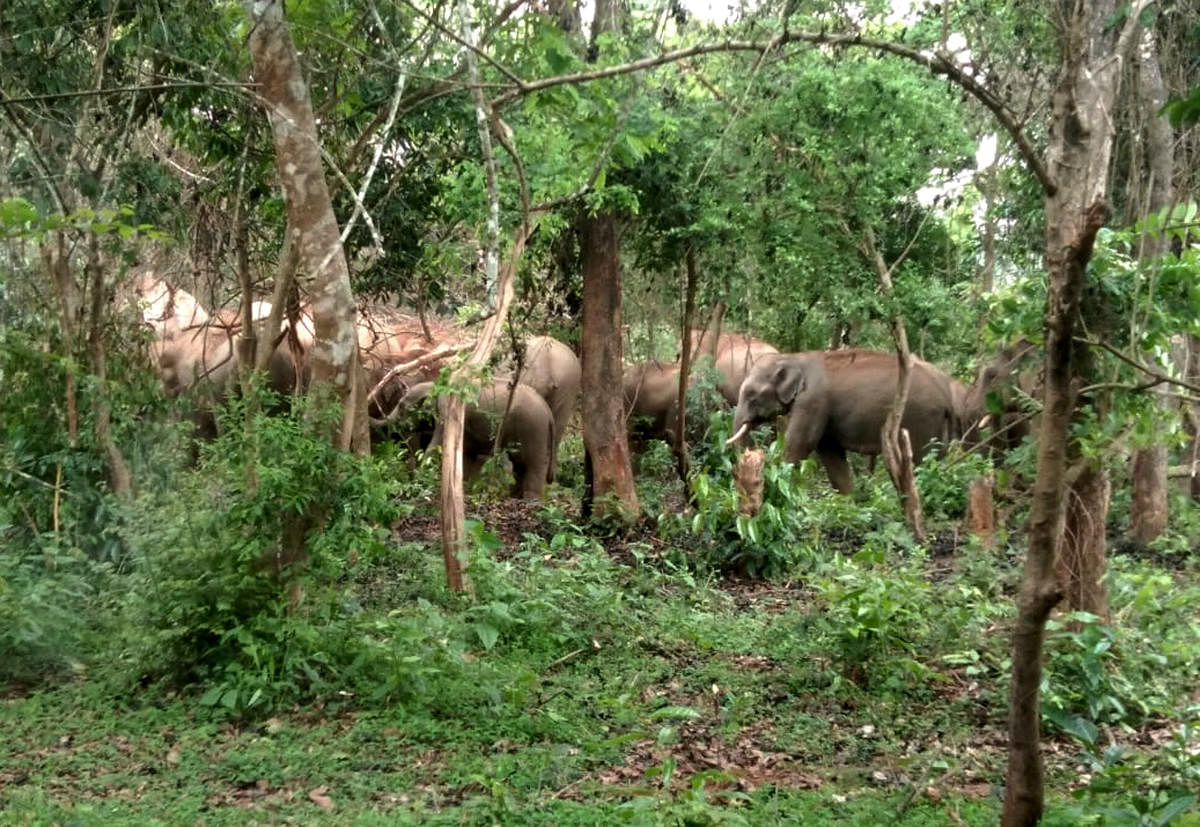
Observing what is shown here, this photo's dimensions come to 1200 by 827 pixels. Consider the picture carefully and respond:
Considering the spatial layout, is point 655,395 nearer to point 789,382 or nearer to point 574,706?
point 789,382

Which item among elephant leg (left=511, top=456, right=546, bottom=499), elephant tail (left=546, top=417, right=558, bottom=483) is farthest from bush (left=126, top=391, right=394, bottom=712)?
elephant tail (left=546, top=417, right=558, bottom=483)

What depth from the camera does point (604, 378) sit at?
35.2 feet

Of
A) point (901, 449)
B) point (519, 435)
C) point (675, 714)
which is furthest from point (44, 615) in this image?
point (519, 435)

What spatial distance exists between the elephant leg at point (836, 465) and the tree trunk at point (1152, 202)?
4539 millimetres

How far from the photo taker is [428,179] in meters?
9.81

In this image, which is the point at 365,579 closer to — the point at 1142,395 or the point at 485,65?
the point at 485,65

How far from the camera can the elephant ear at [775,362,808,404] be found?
14.6 meters

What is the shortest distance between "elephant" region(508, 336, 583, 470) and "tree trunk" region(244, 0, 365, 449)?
7.99 metres

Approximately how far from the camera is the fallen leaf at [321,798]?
4750mm

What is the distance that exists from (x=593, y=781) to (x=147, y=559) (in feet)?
8.38

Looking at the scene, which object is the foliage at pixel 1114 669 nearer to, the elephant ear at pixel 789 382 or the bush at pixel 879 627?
the bush at pixel 879 627

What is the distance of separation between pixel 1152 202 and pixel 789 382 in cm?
589

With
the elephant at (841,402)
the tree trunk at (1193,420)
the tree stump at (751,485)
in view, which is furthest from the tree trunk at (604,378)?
the tree trunk at (1193,420)

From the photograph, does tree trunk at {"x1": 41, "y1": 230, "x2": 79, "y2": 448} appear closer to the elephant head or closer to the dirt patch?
the dirt patch
